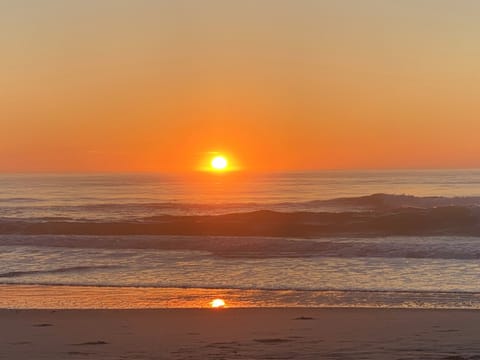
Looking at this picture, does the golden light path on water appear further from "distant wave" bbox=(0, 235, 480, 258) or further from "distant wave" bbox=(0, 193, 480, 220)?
"distant wave" bbox=(0, 193, 480, 220)

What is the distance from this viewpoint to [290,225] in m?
31.9

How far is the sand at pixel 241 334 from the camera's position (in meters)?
7.81

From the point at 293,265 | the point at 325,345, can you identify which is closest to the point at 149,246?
the point at 293,265

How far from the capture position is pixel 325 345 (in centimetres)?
820

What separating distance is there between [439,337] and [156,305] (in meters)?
4.93

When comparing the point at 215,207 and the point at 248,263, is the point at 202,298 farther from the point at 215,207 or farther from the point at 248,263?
the point at 215,207

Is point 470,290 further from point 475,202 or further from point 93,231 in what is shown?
point 475,202

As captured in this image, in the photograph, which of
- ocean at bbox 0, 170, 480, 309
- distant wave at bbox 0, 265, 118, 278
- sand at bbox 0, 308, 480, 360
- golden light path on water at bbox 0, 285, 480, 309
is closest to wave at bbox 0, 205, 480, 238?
ocean at bbox 0, 170, 480, 309

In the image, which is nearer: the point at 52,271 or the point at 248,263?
the point at 52,271

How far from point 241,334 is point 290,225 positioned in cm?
2314

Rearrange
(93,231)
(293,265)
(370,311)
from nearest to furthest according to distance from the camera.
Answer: (370,311) → (293,265) → (93,231)

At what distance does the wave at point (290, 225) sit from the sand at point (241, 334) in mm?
18195

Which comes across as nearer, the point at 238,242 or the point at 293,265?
the point at 293,265

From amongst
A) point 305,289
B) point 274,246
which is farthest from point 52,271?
point 274,246
